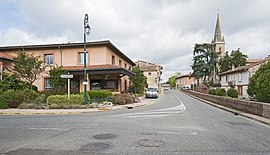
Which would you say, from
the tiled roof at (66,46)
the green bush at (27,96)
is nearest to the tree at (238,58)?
the tiled roof at (66,46)

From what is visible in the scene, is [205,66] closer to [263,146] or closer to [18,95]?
[18,95]

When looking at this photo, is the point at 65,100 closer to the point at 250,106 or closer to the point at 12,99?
the point at 12,99

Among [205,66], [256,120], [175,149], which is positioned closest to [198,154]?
[175,149]

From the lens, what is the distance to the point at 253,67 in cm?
3978

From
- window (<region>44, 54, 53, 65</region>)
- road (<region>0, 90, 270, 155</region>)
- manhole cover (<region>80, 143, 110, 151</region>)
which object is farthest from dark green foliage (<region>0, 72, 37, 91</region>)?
manhole cover (<region>80, 143, 110, 151</region>)

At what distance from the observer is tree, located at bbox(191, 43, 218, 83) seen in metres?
60.1

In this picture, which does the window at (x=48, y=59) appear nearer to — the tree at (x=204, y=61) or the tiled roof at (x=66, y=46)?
the tiled roof at (x=66, y=46)

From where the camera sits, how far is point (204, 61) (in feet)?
201

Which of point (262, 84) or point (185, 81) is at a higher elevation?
point (185, 81)

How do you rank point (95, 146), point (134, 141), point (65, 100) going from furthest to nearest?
point (65, 100)
point (134, 141)
point (95, 146)

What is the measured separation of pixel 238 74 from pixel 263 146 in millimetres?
43279

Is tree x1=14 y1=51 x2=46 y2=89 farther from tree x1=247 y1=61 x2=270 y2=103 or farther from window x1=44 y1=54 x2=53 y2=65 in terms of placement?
tree x1=247 y1=61 x2=270 y2=103

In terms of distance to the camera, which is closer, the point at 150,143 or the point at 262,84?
the point at 150,143

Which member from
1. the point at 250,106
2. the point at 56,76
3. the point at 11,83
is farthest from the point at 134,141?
the point at 11,83
